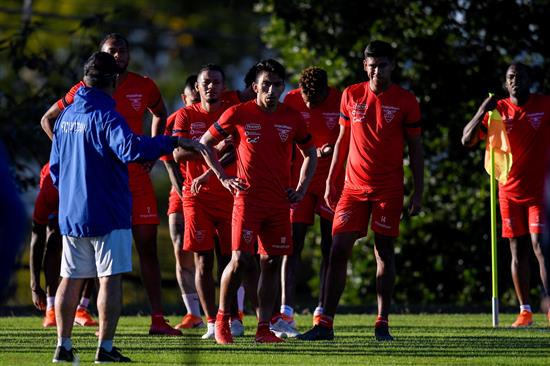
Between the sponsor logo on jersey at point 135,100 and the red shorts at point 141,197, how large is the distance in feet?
1.77

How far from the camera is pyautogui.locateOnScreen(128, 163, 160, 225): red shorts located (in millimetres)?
13227

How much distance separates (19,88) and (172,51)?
1472 inches

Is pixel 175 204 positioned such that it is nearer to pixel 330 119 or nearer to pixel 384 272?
pixel 330 119

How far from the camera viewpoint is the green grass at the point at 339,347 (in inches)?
428

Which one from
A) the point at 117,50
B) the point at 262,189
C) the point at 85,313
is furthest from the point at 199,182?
the point at 85,313

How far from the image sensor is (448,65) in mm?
20891

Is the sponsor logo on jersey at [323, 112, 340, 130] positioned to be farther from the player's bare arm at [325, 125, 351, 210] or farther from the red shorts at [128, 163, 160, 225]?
the red shorts at [128, 163, 160, 225]

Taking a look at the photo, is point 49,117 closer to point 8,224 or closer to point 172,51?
point 8,224

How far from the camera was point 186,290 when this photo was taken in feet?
46.4

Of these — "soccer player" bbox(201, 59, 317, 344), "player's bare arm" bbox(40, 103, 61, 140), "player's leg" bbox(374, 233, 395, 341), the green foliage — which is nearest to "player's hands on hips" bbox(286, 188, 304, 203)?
"soccer player" bbox(201, 59, 317, 344)

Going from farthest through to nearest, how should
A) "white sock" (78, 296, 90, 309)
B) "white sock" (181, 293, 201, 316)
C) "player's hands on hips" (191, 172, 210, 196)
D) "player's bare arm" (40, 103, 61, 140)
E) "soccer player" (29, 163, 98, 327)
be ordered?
"white sock" (78, 296, 90, 309) → "soccer player" (29, 163, 98, 327) → "white sock" (181, 293, 201, 316) → "player's bare arm" (40, 103, 61, 140) → "player's hands on hips" (191, 172, 210, 196)

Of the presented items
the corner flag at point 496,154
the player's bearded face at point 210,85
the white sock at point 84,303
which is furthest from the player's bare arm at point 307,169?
the white sock at point 84,303

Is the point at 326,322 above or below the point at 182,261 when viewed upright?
below

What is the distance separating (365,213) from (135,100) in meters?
2.37
